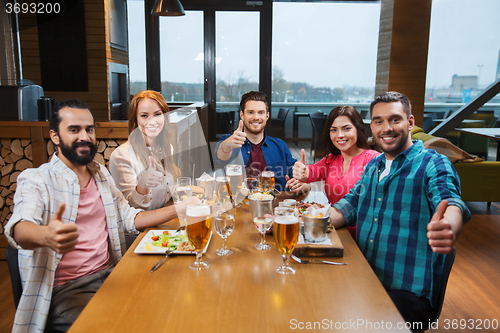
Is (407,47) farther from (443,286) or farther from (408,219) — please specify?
(443,286)

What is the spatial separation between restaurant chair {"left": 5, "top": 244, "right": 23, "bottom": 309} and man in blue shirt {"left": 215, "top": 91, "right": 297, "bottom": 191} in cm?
141

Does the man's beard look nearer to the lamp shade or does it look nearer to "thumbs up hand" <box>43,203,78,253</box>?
"thumbs up hand" <box>43,203,78,253</box>

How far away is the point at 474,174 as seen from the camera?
413 cm

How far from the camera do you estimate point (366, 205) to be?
66.2 inches

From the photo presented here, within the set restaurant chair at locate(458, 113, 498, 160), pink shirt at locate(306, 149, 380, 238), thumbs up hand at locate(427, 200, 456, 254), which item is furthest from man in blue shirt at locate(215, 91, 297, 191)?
restaurant chair at locate(458, 113, 498, 160)

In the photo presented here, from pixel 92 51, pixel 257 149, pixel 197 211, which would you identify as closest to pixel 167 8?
pixel 92 51

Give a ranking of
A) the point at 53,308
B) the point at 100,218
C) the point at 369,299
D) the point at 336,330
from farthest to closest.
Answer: the point at 100,218
the point at 53,308
the point at 369,299
the point at 336,330

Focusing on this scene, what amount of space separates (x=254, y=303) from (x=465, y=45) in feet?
23.8

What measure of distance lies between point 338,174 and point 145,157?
1158 mm

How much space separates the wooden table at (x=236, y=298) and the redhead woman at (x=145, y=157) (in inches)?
28.2

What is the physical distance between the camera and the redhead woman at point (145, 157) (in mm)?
1981

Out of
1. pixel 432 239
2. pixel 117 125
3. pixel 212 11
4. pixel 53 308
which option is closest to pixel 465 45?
pixel 212 11

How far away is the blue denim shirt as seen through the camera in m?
2.63

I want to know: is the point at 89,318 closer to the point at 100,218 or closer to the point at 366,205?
the point at 100,218
